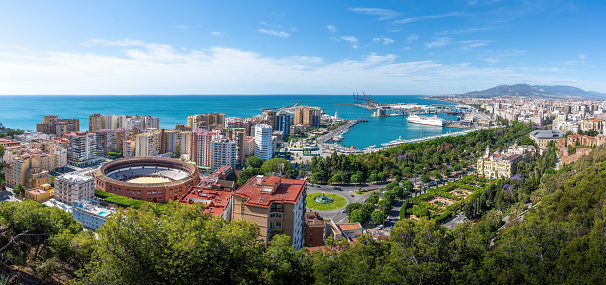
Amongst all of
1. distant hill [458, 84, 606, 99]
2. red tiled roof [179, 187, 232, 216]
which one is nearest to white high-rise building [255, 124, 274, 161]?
red tiled roof [179, 187, 232, 216]

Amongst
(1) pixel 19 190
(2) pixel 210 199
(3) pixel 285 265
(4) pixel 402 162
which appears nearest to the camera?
(3) pixel 285 265

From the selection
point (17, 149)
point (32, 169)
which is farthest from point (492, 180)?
point (17, 149)

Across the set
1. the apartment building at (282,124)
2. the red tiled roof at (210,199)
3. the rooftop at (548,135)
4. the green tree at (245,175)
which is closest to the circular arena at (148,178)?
the green tree at (245,175)

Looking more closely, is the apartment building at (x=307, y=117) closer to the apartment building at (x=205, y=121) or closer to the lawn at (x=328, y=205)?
the apartment building at (x=205, y=121)

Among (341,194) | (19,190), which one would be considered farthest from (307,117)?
(19,190)

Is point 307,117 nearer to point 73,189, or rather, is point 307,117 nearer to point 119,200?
point 119,200

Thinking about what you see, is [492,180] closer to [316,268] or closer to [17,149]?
[316,268]

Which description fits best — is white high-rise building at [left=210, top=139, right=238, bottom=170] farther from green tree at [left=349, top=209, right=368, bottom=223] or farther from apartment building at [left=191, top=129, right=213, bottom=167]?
green tree at [left=349, top=209, right=368, bottom=223]
